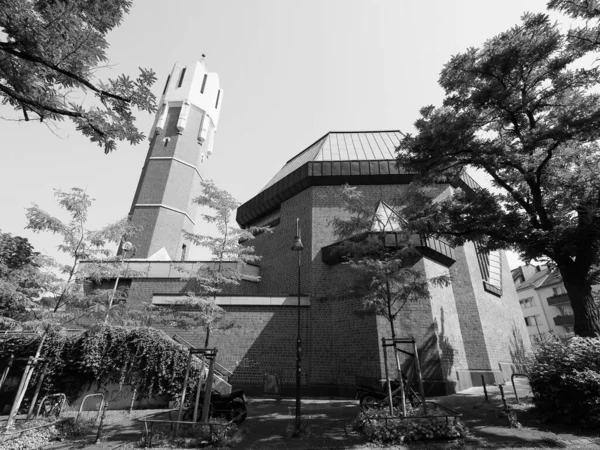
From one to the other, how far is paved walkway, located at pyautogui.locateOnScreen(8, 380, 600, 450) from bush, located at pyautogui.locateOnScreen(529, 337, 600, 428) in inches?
18.5

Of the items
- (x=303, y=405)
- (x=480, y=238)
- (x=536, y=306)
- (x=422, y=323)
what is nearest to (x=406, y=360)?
(x=422, y=323)

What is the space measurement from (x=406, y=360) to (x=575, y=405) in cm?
632

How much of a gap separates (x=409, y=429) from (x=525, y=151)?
8546 mm

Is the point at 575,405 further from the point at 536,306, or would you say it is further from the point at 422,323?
the point at 536,306

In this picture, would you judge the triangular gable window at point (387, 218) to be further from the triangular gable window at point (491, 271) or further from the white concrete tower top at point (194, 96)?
the white concrete tower top at point (194, 96)

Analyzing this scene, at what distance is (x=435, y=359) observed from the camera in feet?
44.7

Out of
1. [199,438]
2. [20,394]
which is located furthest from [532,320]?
[20,394]

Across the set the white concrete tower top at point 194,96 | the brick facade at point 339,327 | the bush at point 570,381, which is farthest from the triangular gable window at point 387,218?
the white concrete tower top at point 194,96

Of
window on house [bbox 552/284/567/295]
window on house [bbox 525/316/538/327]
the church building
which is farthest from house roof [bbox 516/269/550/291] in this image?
the church building

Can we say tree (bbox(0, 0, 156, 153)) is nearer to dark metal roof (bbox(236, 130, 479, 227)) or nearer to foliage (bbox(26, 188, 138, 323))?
foliage (bbox(26, 188, 138, 323))

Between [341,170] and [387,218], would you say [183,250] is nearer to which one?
[341,170]

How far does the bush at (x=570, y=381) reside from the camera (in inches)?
291

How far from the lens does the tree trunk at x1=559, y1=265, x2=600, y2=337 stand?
9.38m

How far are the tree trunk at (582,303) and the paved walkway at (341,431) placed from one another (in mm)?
3128
